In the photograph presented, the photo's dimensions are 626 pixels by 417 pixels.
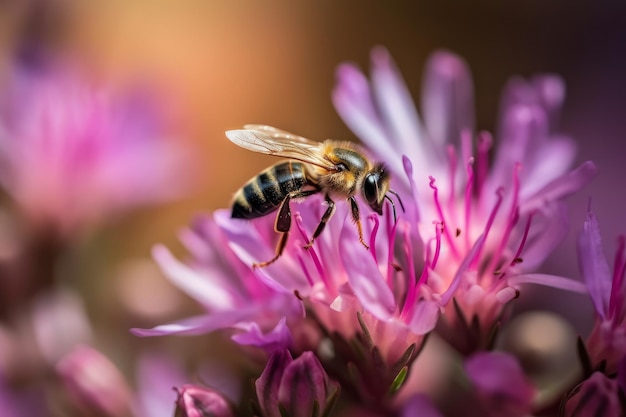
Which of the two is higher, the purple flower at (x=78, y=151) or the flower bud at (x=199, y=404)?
the purple flower at (x=78, y=151)

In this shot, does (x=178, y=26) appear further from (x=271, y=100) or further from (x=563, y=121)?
(x=563, y=121)

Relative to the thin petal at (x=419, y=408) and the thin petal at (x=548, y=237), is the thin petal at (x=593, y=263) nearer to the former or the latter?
the thin petal at (x=548, y=237)

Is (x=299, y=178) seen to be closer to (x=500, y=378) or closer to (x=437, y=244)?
(x=437, y=244)

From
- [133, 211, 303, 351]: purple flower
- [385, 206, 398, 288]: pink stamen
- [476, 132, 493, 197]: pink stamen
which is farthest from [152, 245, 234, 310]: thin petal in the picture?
[476, 132, 493, 197]: pink stamen

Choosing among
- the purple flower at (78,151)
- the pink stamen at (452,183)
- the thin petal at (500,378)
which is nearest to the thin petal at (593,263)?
the thin petal at (500,378)

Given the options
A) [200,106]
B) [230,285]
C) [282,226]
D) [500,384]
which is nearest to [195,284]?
[230,285]

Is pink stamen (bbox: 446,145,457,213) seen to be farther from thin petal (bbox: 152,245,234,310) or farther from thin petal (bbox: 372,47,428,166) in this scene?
thin petal (bbox: 152,245,234,310)
